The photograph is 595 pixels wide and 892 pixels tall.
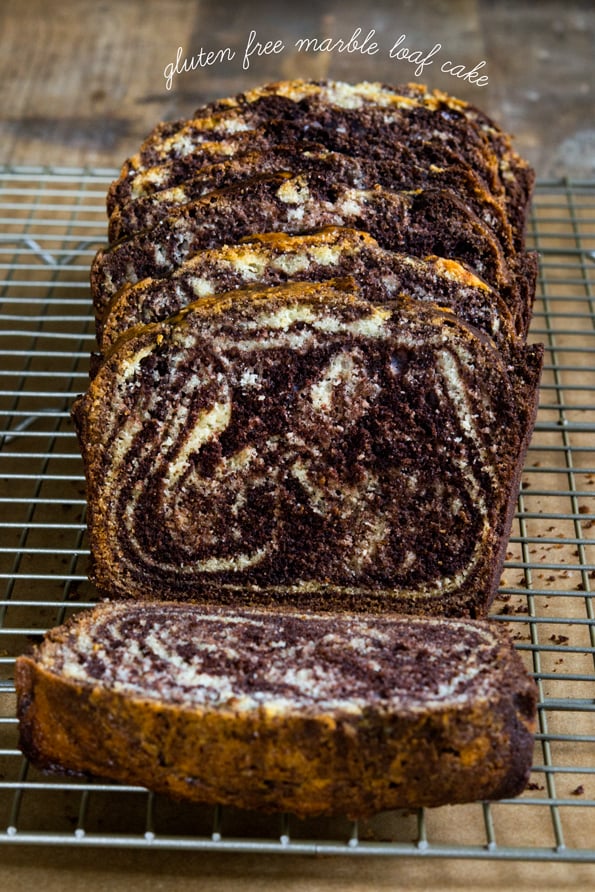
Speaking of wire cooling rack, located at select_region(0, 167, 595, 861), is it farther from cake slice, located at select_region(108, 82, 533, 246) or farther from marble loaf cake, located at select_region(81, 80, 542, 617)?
cake slice, located at select_region(108, 82, 533, 246)

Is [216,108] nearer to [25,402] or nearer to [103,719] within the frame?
[25,402]

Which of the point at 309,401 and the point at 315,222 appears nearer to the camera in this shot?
the point at 309,401

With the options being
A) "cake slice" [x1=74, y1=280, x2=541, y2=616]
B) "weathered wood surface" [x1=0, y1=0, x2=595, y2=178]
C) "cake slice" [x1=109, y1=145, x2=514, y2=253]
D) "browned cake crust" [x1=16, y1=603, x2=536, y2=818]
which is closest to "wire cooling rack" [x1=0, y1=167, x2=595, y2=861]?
"browned cake crust" [x1=16, y1=603, x2=536, y2=818]

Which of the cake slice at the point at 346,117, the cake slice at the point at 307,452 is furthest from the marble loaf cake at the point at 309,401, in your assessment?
the cake slice at the point at 346,117

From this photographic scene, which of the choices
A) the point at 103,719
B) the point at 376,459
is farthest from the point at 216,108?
the point at 103,719

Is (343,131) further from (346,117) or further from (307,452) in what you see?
(307,452)

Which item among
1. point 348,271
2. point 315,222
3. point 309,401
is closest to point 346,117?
point 315,222

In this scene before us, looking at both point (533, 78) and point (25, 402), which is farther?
point (533, 78)

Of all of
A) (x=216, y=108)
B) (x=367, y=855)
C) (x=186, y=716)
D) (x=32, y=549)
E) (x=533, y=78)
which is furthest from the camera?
(x=533, y=78)

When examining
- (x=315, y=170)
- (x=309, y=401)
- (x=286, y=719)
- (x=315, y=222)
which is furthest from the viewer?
(x=315, y=170)
